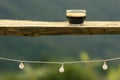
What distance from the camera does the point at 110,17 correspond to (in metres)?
3.71

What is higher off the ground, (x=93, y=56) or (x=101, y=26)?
(x=101, y=26)

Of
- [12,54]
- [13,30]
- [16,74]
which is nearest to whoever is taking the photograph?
[13,30]

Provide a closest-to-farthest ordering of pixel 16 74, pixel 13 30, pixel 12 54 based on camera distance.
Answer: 1. pixel 13 30
2. pixel 16 74
3. pixel 12 54

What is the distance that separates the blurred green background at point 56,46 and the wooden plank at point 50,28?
122 centimetres

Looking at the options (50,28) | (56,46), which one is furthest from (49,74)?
(50,28)

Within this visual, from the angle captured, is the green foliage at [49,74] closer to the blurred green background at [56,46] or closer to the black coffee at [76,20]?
the blurred green background at [56,46]

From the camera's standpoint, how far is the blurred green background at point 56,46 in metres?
3.19

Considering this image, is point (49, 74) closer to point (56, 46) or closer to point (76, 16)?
point (56, 46)

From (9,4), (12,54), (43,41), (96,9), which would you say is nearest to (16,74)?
(12,54)

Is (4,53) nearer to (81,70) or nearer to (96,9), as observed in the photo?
(81,70)

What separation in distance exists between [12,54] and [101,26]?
5.56 ft

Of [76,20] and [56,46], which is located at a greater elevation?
[76,20]

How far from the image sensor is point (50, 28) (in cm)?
191

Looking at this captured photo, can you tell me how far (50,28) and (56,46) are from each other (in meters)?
1.68
